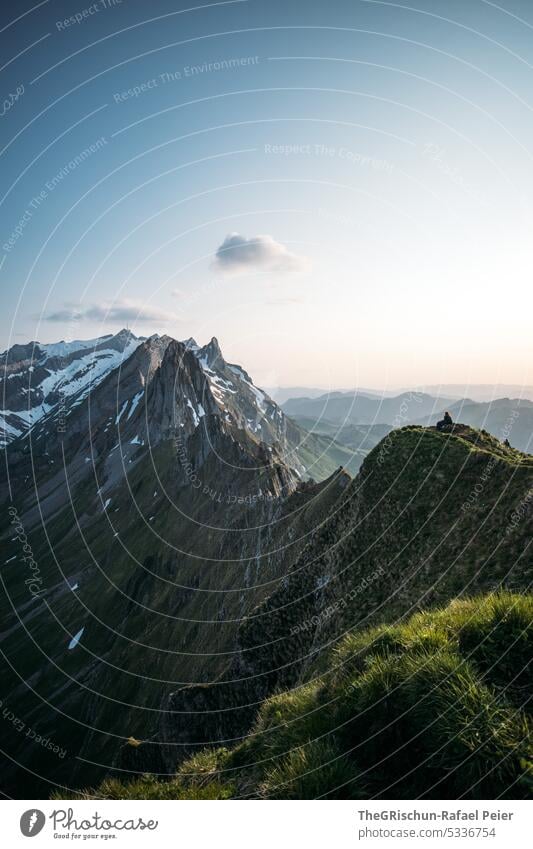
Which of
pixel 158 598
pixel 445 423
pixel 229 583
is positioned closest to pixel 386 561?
pixel 445 423

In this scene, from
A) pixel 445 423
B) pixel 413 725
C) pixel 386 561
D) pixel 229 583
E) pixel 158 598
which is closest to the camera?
pixel 413 725

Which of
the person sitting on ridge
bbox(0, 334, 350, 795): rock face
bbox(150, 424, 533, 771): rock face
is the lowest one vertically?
bbox(0, 334, 350, 795): rock face

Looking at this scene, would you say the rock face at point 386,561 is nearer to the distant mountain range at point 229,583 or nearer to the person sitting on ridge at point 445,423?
the distant mountain range at point 229,583

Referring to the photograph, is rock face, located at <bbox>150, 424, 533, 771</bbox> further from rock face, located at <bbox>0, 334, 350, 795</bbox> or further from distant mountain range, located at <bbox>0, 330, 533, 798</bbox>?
rock face, located at <bbox>0, 334, 350, 795</bbox>

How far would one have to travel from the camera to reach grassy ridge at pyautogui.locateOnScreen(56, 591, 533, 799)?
5742mm

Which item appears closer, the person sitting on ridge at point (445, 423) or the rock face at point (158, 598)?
the person sitting on ridge at point (445, 423)

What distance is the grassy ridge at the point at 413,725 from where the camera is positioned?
5742 mm

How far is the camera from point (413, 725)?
6.50 meters

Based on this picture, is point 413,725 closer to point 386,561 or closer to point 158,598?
point 386,561

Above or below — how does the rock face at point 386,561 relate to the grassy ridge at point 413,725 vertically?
below

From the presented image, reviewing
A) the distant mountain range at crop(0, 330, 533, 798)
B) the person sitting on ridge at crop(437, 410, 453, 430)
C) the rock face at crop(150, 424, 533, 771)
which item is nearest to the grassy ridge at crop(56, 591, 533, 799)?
the distant mountain range at crop(0, 330, 533, 798)

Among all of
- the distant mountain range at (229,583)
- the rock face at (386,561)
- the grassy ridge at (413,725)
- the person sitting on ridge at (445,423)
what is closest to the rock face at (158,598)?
the distant mountain range at (229,583)
